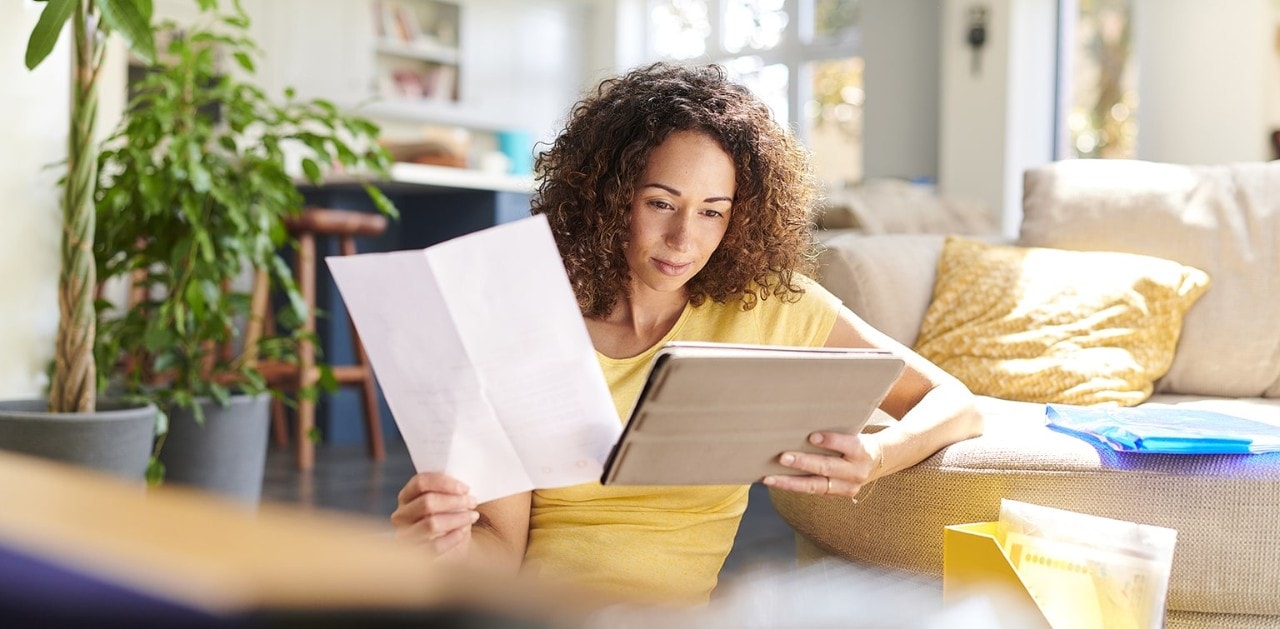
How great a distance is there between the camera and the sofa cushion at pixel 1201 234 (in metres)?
2.18

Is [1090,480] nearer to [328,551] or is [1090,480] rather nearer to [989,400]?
[989,400]

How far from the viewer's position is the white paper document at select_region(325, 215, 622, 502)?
2.97 ft

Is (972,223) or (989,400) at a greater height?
(972,223)

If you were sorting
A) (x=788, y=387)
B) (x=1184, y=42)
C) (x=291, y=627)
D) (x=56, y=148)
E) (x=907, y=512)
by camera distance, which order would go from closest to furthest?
(x=291, y=627)
(x=788, y=387)
(x=907, y=512)
(x=56, y=148)
(x=1184, y=42)

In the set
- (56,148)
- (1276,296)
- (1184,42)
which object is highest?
(1184,42)

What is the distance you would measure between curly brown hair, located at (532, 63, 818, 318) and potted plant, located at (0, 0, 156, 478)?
2.91ft

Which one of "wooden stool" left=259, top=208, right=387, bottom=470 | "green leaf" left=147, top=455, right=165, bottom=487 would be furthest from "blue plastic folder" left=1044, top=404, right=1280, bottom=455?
"wooden stool" left=259, top=208, right=387, bottom=470

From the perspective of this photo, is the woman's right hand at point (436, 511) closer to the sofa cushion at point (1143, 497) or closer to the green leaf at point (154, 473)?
the sofa cushion at point (1143, 497)

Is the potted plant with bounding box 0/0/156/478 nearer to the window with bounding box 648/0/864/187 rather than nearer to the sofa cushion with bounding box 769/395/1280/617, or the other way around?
the sofa cushion with bounding box 769/395/1280/617

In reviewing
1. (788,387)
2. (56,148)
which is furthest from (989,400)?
(56,148)

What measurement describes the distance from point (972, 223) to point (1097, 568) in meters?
3.43

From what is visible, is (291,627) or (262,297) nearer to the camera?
(291,627)

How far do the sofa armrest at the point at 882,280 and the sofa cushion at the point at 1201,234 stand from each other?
311 millimetres

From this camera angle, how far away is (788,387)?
100 centimetres
